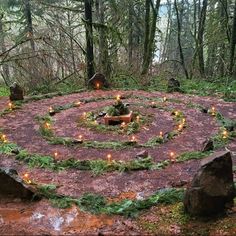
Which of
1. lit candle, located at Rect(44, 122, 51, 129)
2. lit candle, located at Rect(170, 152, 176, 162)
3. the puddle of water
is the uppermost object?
lit candle, located at Rect(44, 122, 51, 129)

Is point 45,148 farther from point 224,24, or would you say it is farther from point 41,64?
point 224,24

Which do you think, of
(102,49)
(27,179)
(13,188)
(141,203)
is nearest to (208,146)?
(141,203)

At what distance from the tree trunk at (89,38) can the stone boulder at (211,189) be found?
31.2ft

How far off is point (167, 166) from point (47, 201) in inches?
97.5

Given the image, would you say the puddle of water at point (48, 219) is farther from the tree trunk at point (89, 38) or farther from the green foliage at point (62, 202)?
the tree trunk at point (89, 38)

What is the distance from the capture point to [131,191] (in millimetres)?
6133

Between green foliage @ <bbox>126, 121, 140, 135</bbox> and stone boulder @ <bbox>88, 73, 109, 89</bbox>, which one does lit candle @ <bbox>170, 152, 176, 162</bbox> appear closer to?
green foliage @ <bbox>126, 121, 140, 135</bbox>

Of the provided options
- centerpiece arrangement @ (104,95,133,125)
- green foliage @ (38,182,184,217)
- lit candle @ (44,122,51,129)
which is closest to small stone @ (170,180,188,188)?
green foliage @ (38,182,184,217)

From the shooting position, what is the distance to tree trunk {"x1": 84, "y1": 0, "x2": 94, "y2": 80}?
13.5m

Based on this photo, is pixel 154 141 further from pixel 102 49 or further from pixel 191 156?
pixel 102 49

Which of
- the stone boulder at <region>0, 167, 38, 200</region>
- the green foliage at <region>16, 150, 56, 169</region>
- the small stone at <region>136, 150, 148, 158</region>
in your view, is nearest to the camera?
the stone boulder at <region>0, 167, 38, 200</region>

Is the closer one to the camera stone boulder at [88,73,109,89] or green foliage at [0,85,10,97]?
stone boulder at [88,73,109,89]

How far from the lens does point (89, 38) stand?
13.8m

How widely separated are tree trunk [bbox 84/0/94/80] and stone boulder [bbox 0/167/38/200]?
878cm
